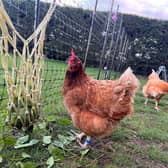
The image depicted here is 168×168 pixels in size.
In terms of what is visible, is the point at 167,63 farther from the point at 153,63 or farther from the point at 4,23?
the point at 4,23

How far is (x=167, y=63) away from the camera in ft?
39.2

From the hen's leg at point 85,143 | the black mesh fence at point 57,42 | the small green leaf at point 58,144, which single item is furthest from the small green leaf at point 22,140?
the hen's leg at point 85,143

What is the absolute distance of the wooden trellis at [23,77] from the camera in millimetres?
2479

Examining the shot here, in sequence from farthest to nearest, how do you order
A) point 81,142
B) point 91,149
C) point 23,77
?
point 81,142 < point 91,149 < point 23,77

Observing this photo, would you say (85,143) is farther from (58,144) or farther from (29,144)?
(29,144)

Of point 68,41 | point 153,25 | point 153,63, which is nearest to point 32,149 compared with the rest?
point 68,41

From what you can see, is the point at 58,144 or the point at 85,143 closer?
the point at 58,144

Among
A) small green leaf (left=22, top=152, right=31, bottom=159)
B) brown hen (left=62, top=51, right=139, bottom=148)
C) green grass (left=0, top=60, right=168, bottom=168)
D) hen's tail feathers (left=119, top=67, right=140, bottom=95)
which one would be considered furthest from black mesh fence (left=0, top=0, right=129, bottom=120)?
hen's tail feathers (left=119, top=67, right=140, bottom=95)

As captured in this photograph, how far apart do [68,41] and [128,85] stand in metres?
3.17

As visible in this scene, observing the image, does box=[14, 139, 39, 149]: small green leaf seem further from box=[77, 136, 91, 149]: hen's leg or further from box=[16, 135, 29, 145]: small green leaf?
box=[77, 136, 91, 149]: hen's leg

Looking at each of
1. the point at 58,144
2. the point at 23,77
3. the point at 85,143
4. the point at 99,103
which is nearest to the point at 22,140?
the point at 58,144

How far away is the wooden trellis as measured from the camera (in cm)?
248

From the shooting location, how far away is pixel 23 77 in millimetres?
2549

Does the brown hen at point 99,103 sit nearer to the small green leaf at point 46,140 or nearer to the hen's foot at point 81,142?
the hen's foot at point 81,142
